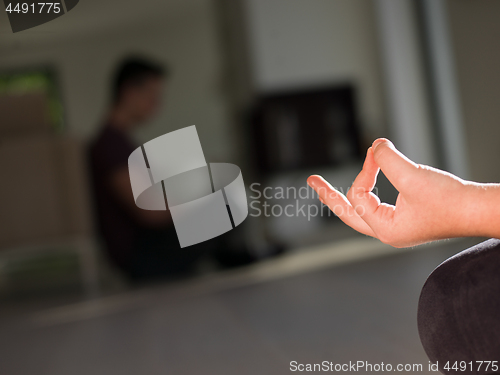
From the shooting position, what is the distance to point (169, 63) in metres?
4.84

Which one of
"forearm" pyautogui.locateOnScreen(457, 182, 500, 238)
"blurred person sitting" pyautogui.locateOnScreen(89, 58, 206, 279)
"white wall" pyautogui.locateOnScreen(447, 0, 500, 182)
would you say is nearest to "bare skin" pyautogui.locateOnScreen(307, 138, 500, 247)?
"forearm" pyautogui.locateOnScreen(457, 182, 500, 238)

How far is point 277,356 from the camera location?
0.72 meters

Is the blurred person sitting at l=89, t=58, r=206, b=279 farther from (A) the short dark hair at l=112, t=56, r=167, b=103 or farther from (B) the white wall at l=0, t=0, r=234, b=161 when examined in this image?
(B) the white wall at l=0, t=0, r=234, b=161

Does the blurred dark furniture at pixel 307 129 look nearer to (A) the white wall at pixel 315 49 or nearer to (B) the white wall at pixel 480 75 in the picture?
(A) the white wall at pixel 315 49

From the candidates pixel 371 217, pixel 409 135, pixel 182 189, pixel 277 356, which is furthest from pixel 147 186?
pixel 409 135

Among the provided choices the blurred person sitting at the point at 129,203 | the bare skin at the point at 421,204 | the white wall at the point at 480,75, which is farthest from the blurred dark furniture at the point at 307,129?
the bare skin at the point at 421,204

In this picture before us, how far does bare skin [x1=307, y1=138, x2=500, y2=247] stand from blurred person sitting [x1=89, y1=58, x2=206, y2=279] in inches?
44.7

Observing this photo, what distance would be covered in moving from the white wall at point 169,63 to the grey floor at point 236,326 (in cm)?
323

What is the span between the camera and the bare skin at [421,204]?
1.04ft

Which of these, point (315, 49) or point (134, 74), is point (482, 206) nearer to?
point (134, 74)

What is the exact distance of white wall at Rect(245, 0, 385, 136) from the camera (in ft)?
9.28

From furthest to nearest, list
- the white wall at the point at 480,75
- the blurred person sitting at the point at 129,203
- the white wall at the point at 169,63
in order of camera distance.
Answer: the white wall at the point at 169,63, the blurred person sitting at the point at 129,203, the white wall at the point at 480,75

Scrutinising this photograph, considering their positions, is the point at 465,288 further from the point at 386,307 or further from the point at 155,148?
the point at 386,307

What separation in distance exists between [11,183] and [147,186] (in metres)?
1.39
